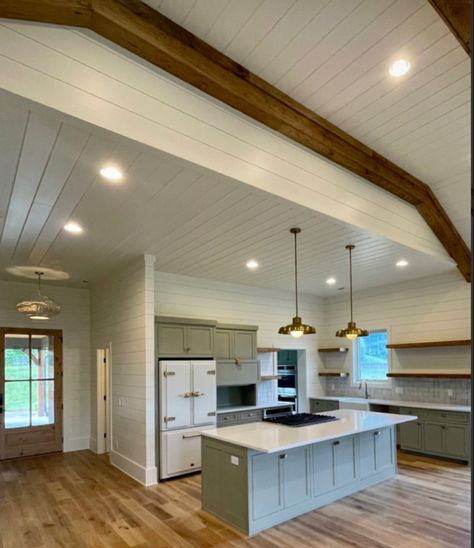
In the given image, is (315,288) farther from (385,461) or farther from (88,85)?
(88,85)

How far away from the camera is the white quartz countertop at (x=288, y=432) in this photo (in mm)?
3689

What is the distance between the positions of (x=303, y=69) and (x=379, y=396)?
6.52 metres

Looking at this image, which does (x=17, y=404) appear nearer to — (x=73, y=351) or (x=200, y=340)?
(x=73, y=351)

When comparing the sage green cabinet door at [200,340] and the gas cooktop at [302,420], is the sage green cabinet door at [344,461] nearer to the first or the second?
the gas cooktop at [302,420]

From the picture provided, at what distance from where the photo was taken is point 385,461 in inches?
209

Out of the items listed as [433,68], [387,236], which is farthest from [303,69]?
[387,236]

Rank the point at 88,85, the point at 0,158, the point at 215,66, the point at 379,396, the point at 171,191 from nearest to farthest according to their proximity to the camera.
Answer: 1. the point at 88,85
2. the point at 215,66
3. the point at 0,158
4. the point at 171,191
5. the point at 379,396

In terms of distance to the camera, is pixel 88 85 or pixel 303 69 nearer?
pixel 88 85

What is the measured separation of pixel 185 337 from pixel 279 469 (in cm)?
246

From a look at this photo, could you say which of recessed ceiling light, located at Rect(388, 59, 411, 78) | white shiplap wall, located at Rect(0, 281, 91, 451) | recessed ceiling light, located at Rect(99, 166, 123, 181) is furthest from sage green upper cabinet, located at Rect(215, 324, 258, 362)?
recessed ceiling light, located at Rect(388, 59, 411, 78)

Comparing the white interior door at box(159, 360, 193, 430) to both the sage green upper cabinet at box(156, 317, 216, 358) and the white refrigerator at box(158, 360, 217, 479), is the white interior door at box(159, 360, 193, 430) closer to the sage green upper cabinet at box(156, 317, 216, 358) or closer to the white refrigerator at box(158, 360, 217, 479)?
the white refrigerator at box(158, 360, 217, 479)

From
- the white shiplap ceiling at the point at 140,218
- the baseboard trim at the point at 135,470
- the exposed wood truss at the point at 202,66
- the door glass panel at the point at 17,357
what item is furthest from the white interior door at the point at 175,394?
the exposed wood truss at the point at 202,66

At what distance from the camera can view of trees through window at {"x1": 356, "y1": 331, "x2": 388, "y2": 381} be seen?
7840 mm

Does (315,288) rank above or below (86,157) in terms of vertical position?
below
